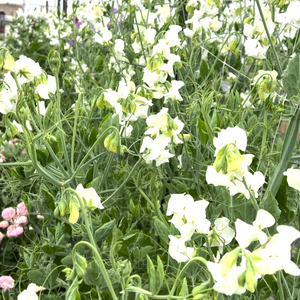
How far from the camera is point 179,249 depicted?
0.51 meters

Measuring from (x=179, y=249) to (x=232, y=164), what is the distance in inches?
5.4

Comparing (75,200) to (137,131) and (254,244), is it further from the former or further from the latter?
(137,131)

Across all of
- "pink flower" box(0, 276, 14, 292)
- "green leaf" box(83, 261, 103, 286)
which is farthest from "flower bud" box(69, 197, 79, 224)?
"pink flower" box(0, 276, 14, 292)

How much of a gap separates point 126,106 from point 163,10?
0.60 meters

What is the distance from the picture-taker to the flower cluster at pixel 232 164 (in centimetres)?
43

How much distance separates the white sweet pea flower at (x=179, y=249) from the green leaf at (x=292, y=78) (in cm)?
29

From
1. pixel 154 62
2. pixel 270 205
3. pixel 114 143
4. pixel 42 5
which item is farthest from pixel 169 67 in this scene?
pixel 42 5

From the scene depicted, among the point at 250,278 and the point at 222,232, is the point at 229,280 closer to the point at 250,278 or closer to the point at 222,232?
the point at 250,278

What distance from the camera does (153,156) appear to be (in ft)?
2.04

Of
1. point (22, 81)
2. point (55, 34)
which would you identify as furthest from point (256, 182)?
point (55, 34)

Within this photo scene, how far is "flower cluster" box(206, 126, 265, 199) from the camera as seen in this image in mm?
432

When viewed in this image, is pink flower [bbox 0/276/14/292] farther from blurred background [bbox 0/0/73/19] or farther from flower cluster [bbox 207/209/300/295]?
blurred background [bbox 0/0/73/19]

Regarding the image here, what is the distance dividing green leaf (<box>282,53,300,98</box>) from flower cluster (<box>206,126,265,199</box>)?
0.20 m

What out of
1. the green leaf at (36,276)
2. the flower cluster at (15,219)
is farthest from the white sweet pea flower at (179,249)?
the flower cluster at (15,219)
